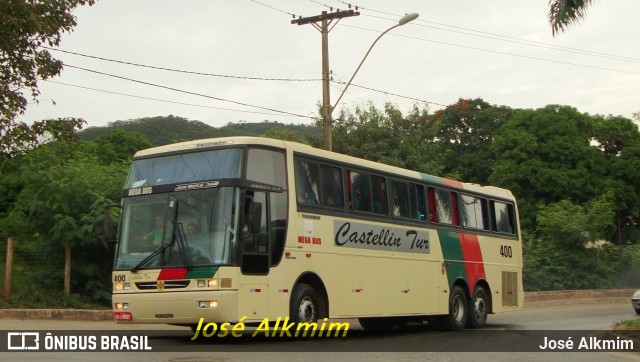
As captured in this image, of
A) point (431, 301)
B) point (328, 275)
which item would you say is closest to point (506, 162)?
point (431, 301)

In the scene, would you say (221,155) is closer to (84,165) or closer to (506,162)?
(84,165)

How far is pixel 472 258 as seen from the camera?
21.2 metres

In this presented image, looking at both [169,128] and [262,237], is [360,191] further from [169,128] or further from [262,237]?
[169,128]

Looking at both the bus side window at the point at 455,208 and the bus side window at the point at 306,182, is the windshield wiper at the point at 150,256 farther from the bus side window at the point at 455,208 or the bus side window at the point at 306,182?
the bus side window at the point at 455,208

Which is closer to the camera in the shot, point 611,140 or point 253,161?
point 253,161

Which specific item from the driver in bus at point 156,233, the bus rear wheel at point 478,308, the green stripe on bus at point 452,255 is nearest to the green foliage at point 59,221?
the driver in bus at point 156,233

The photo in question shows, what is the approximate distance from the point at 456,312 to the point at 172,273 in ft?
29.5

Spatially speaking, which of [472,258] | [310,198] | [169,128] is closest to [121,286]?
[310,198]

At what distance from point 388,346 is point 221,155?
4425 mm

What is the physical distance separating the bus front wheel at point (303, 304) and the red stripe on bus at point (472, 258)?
651 centimetres

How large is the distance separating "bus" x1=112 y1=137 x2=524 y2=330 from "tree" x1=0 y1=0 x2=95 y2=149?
596 centimetres

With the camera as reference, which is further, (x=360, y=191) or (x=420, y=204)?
(x=420, y=204)

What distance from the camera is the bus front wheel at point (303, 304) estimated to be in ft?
47.5

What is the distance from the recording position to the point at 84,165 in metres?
21.9
